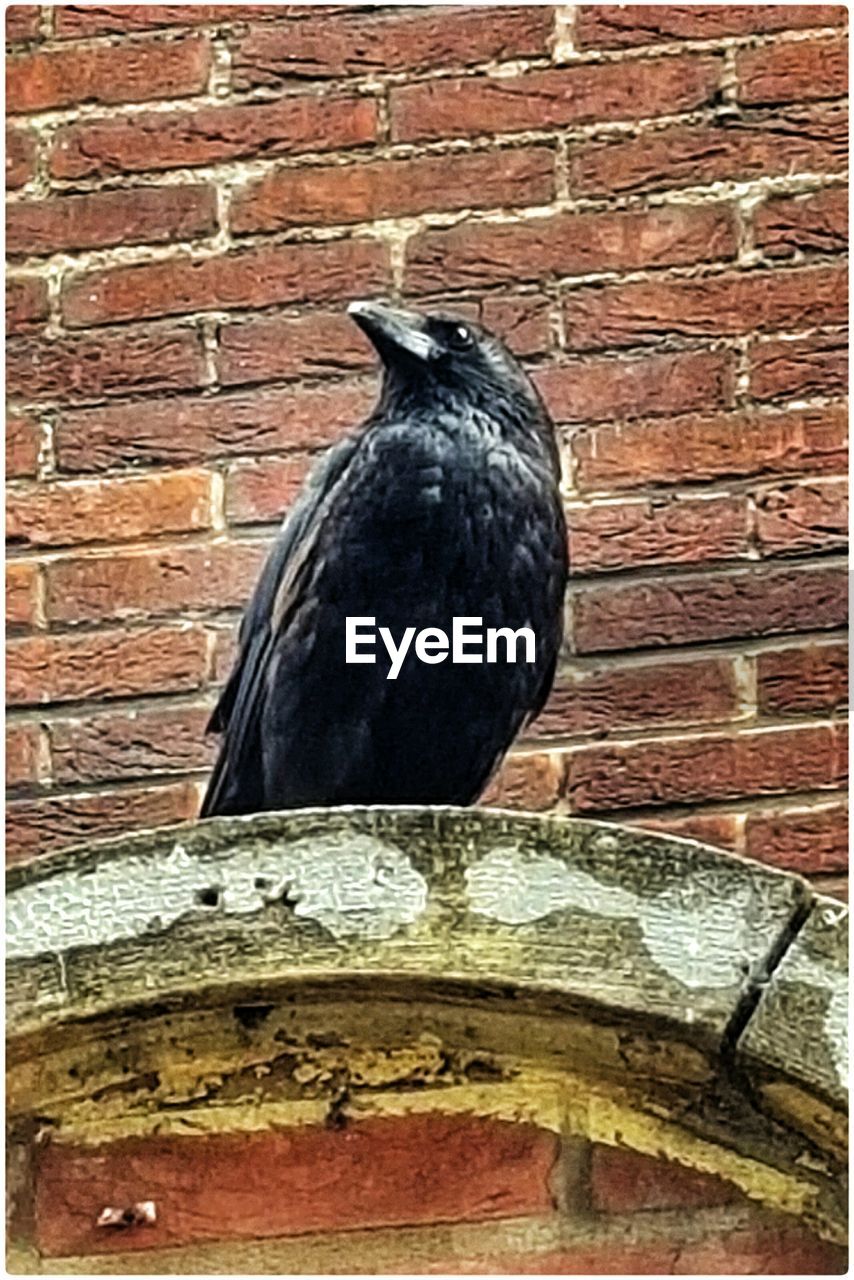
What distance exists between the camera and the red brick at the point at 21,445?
10.0ft

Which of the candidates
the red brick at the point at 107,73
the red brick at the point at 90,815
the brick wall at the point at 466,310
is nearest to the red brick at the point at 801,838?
the brick wall at the point at 466,310

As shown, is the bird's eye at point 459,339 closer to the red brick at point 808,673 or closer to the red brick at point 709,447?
the red brick at point 709,447

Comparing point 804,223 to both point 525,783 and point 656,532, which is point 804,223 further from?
point 525,783

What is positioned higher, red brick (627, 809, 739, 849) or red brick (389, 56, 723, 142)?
red brick (389, 56, 723, 142)

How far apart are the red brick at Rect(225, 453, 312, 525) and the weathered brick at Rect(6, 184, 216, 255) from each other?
25 cm

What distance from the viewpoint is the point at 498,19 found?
3.15m

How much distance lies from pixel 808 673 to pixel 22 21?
3.37ft

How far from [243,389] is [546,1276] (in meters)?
0.96

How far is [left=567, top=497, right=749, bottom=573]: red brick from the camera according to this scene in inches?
117

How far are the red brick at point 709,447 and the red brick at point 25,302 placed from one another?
21.1 inches

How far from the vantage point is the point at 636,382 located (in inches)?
119

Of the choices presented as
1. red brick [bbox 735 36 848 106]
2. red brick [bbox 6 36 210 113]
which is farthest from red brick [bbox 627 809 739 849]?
red brick [bbox 6 36 210 113]

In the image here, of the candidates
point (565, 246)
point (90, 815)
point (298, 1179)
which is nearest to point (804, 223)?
point (565, 246)

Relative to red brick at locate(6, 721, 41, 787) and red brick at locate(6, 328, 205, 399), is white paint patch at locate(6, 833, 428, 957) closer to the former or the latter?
red brick at locate(6, 721, 41, 787)
